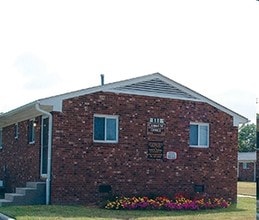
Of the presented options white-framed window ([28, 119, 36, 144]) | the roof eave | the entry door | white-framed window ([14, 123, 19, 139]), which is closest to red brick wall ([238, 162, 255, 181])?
the roof eave

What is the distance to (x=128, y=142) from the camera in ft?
64.3

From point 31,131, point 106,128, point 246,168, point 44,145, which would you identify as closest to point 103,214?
point 106,128

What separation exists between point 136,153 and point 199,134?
291cm

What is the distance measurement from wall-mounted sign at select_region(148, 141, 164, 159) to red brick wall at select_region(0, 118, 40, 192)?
398cm

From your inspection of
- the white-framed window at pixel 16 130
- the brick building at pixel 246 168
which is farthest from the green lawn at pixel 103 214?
the brick building at pixel 246 168

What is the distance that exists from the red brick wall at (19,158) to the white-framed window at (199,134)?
5.72 m

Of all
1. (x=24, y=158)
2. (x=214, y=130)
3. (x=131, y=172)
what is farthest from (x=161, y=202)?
(x=24, y=158)

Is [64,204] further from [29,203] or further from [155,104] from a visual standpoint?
[155,104]

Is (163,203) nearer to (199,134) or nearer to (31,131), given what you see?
(199,134)

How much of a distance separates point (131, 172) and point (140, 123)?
175cm

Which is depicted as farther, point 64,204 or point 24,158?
point 24,158

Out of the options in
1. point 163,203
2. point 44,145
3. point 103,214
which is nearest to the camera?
point 103,214

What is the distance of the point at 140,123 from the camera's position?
19.9m

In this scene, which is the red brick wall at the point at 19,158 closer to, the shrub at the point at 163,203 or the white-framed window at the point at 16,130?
the white-framed window at the point at 16,130
